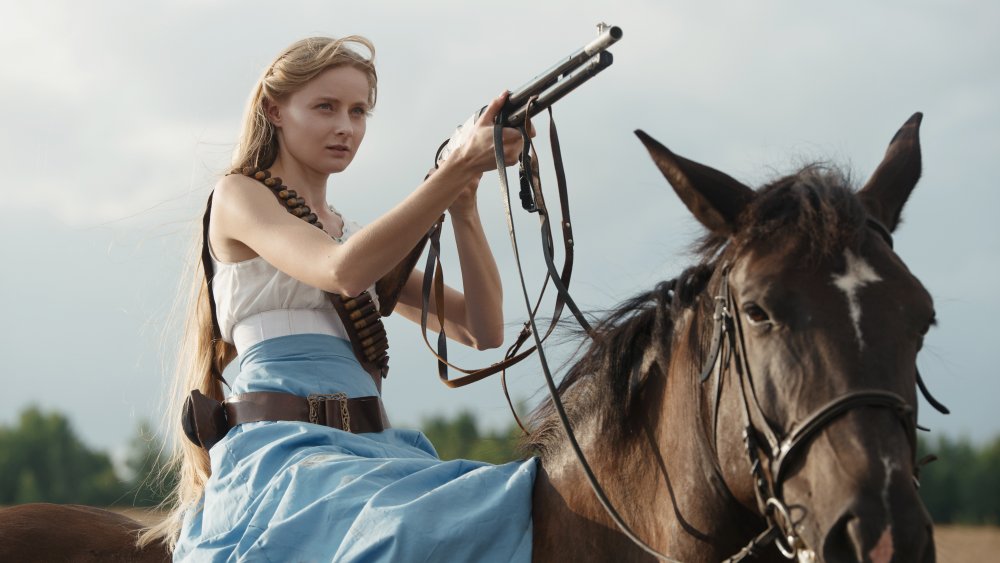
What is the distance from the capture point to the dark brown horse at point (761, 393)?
288cm

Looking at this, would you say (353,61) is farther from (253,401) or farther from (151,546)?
(151,546)

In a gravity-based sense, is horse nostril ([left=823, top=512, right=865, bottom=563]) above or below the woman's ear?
below

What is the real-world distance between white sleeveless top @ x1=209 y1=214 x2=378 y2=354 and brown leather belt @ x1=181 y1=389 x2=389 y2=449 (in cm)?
27

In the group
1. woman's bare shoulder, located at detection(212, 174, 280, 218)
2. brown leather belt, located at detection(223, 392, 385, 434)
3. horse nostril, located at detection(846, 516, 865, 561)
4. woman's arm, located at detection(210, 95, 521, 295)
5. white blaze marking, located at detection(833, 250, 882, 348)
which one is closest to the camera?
horse nostril, located at detection(846, 516, 865, 561)

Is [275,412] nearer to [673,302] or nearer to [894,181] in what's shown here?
[673,302]

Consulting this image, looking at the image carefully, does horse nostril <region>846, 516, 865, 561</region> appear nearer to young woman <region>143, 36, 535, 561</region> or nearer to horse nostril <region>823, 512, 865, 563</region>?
horse nostril <region>823, 512, 865, 563</region>

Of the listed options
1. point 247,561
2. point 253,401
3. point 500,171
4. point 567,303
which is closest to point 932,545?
point 567,303

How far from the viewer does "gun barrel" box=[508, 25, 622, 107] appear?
3559 millimetres

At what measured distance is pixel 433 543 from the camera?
355 centimetres

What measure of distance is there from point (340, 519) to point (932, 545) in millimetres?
1873

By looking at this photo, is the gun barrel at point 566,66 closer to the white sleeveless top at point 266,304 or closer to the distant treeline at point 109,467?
the white sleeveless top at point 266,304

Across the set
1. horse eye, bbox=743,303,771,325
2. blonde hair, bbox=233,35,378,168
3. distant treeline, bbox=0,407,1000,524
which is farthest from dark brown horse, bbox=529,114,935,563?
distant treeline, bbox=0,407,1000,524

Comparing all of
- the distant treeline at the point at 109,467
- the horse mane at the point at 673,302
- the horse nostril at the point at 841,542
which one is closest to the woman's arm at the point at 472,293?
the horse mane at the point at 673,302

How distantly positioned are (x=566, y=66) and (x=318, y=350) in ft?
5.18
